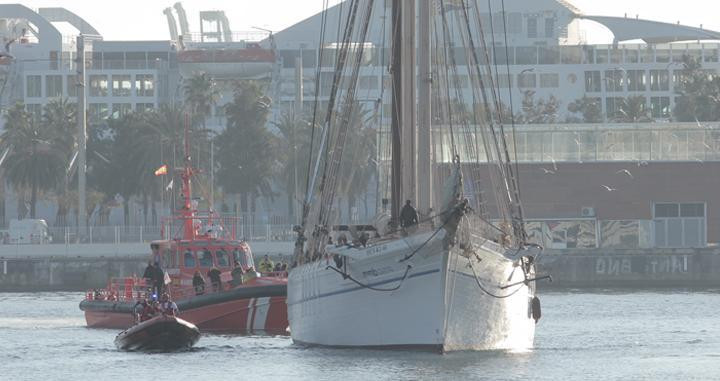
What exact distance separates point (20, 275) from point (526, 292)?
65828 millimetres

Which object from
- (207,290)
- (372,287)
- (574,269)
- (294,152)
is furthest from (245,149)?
(372,287)

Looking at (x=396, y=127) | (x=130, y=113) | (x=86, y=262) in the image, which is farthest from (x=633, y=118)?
(x=396, y=127)

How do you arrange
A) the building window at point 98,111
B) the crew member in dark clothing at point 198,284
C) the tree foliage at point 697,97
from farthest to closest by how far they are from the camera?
the building window at point 98,111 → the tree foliage at point 697,97 → the crew member in dark clothing at point 198,284

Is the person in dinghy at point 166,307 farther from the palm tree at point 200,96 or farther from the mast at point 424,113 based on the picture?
the palm tree at point 200,96

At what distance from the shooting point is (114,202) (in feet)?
524

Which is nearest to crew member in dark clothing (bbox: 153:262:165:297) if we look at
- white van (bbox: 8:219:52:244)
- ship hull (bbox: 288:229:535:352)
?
ship hull (bbox: 288:229:535:352)

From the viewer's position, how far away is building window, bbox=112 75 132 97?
19388 cm

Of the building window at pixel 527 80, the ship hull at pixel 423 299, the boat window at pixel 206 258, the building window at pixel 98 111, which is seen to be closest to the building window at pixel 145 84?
the building window at pixel 98 111

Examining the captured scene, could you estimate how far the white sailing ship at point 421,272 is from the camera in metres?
45.1

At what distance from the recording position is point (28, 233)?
128m

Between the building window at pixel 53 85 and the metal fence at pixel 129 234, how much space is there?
71.3 metres

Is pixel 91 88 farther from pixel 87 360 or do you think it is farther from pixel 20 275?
pixel 87 360

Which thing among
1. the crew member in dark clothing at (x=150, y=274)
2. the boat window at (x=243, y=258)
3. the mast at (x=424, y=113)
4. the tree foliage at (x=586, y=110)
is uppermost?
the tree foliage at (x=586, y=110)

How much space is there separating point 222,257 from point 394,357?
19978mm
